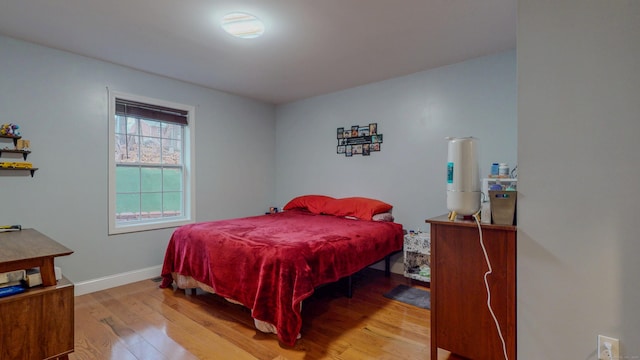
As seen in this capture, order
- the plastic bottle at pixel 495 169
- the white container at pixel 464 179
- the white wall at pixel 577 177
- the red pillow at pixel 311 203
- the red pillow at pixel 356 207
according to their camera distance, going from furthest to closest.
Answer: the red pillow at pixel 311 203
the red pillow at pixel 356 207
the plastic bottle at pixel 495 169
the white container at pixel 464 179
the white wall at pixel 577 177

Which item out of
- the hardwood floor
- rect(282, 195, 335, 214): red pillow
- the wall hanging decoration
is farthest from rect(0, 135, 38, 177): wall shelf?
the wall hanging decoration

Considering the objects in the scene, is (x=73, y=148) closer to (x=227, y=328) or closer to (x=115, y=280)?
(x=115, y=280)

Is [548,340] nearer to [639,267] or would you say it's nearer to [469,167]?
[639,267]

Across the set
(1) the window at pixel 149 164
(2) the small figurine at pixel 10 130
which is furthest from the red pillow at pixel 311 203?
(2) the small figurine at pixel 10 130

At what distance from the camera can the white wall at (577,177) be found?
50.9 inches

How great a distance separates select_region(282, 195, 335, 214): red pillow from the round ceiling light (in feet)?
7.72

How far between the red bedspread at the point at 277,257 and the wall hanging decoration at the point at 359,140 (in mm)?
1089

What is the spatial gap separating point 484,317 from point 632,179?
96 centimetres

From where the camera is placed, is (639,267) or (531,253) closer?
(639,267)

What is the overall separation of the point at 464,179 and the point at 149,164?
353 cm

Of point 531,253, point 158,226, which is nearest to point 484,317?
point 531,253

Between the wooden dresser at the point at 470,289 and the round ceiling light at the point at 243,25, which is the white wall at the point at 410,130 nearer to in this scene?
the wooden dresser at the point at 470,289

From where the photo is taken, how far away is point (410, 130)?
362cm

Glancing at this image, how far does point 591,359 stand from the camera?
137cm
